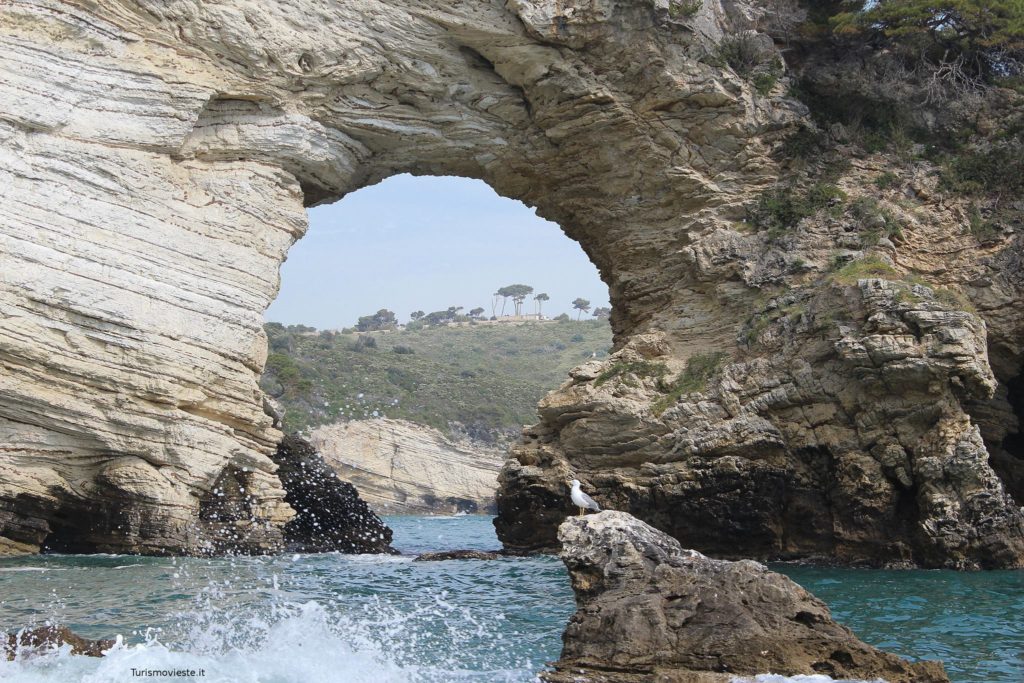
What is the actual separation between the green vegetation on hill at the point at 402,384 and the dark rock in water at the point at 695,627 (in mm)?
34503

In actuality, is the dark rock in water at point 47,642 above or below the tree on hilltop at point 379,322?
below

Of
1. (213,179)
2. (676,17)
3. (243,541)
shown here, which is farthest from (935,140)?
(243,541)

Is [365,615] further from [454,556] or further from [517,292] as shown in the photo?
[517,292]

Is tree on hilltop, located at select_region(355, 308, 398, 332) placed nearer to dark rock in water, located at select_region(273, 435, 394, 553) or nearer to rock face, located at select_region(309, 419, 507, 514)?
rock face, located at select_region(309, 419, 507, 514)

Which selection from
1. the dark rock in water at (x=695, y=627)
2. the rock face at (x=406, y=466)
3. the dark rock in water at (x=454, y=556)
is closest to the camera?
the dark rock in water at (x=695, y=627)

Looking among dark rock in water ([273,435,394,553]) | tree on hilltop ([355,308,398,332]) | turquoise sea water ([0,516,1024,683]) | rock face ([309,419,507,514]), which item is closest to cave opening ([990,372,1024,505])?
turquoise sea water ([0,516,1024,683])

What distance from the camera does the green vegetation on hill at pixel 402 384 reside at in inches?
1901

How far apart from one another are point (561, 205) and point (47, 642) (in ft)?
53.7

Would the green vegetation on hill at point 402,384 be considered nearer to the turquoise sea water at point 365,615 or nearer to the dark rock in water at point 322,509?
the dark rock in water at point 322,509

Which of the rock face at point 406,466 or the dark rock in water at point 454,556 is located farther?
the rock face at point 406,466

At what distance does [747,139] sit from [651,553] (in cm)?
1445

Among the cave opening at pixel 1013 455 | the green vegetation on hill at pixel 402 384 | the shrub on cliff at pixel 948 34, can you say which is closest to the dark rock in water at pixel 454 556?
the cave opening at pixel 1013 455

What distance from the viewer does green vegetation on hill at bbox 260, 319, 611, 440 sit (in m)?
48.3

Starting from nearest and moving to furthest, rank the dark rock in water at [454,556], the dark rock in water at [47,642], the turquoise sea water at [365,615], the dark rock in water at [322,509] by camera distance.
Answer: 1. the dark rock in water at [47,642]
2. the turquoise sea water at [365,615]
3. the dark rock in water at [454,556]
4. the dark rock in water at [322,509]
